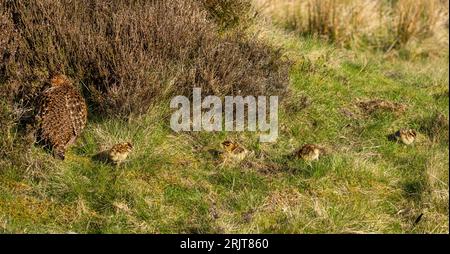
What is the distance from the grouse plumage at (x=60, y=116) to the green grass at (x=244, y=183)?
11 cm

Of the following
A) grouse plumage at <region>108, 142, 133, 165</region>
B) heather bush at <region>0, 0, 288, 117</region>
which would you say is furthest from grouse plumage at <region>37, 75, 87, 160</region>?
grouse plumage at <region>108, 142, 133, 165</region>

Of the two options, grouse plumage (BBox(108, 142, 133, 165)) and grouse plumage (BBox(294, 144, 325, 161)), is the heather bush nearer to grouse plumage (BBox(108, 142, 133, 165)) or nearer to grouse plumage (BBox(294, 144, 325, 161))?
grouse plumage (BBox(108, 142, 133, 165))

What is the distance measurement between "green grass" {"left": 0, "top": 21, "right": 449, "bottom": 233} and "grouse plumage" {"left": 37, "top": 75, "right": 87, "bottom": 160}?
0.37 feet

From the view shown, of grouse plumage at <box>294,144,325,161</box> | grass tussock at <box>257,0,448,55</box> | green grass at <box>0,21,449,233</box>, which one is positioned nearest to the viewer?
green grass at <box>0,21,449,233</box>

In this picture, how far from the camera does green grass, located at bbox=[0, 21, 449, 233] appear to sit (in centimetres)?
382

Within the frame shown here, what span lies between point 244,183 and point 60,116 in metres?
1.46

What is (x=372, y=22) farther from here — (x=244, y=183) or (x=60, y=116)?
(x=60, y=116)

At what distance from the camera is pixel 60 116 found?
13.7 ft

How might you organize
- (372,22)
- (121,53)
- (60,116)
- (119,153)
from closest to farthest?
1. (119,153)
2. (60,116)
3. (121,53)
4. (372,22)

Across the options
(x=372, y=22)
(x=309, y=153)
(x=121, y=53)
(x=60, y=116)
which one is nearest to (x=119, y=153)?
(x=60, y=116)

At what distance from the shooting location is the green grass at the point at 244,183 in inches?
150

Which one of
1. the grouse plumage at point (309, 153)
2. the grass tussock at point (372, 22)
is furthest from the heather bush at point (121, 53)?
the grass tussock at point (372, 22)

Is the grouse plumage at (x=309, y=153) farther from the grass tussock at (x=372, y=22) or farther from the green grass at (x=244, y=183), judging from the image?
the grass tussock at (x=372, y=22)

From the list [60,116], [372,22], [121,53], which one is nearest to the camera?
[60,116]
